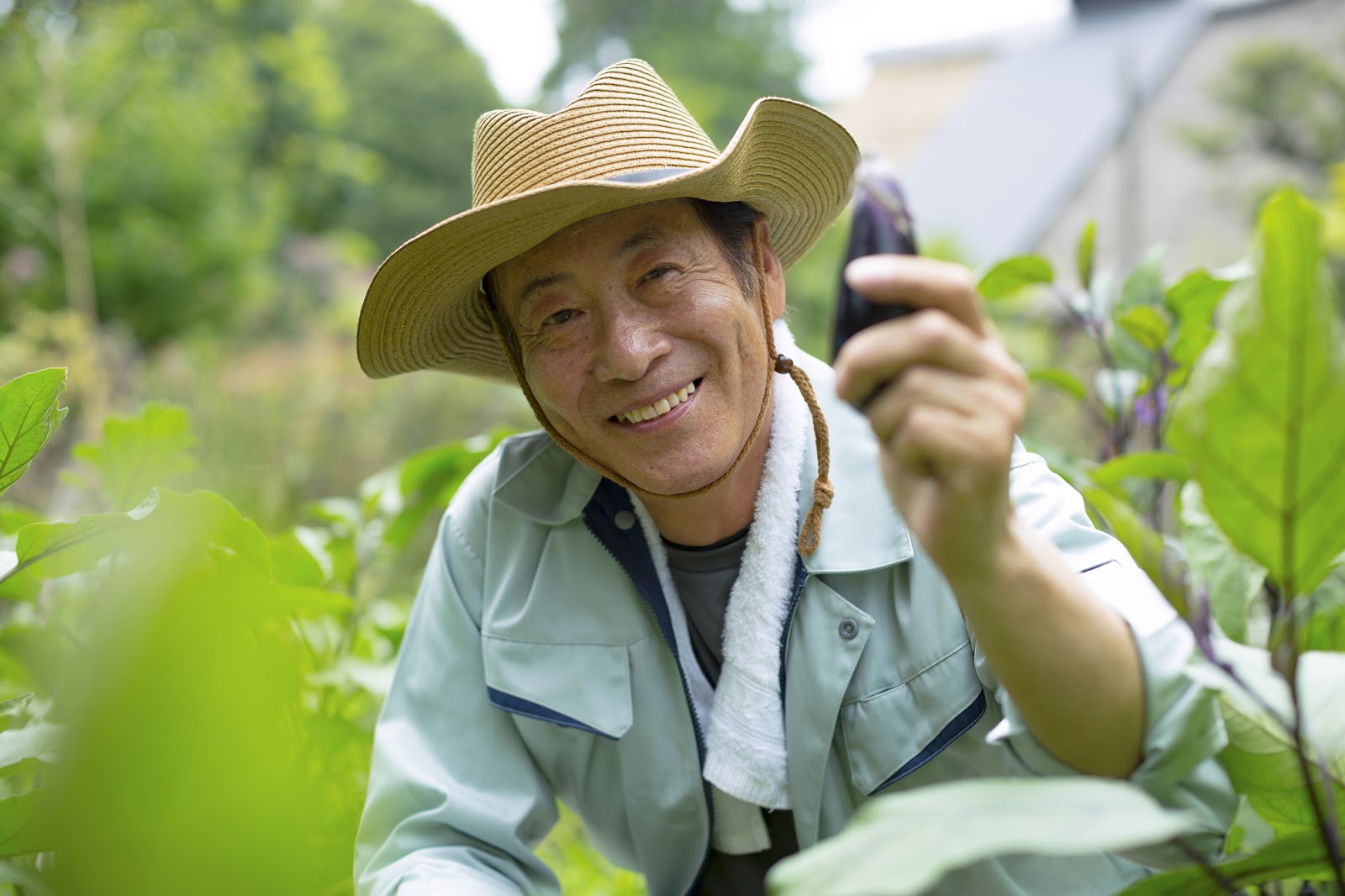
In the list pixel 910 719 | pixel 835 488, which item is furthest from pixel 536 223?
pixel 910 719

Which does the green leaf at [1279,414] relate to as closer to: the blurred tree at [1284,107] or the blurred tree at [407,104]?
the blurred tree at [1284,107]

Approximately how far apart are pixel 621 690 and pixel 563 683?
0.08m

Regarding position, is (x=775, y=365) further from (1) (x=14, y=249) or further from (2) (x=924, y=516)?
(1) (x=14, y=249)

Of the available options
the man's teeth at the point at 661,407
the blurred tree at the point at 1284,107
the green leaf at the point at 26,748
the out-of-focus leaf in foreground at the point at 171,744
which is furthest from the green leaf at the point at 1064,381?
the blurred tree at the point at 1284,107

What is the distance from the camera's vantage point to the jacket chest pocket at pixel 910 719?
4.34ft

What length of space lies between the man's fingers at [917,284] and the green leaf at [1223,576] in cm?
35

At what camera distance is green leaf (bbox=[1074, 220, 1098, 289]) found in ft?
5.86

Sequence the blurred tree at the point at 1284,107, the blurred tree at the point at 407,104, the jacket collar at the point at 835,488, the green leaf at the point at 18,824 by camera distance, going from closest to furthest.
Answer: the green leaf at the point at 18,824 < the jacket collar at the point at 835,488 < the blurred tree at the point at 1284,107 < the blurred tree at the point at 407,104

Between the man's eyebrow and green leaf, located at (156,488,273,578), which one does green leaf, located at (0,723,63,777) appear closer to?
green leaf, located at (156,488,273,578)

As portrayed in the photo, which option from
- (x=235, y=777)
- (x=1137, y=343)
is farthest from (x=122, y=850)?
(x=1137, y=343)

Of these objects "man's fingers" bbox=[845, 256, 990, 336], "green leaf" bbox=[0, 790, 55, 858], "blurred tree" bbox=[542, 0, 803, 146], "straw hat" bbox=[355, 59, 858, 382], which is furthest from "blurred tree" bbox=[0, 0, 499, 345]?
"blurred tree" bbox=[542, 0, 803, 146]

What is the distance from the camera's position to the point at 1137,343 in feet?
5.63

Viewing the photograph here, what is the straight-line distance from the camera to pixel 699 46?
29953 mm

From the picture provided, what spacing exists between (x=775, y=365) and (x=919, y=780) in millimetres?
594
